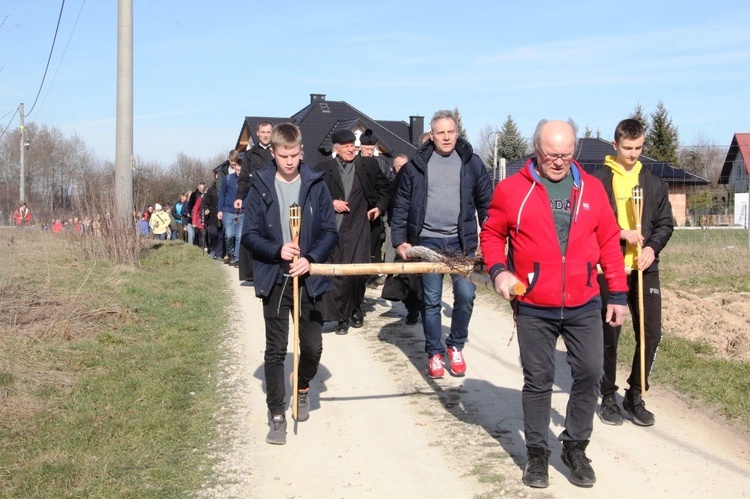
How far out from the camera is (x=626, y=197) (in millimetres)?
6188

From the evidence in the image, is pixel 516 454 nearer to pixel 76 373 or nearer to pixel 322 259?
pixel 322 259

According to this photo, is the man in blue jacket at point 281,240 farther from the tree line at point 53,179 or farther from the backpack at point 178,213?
the backpack at point 178,213

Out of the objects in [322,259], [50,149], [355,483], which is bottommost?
[355,483]

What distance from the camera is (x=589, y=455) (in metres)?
5.60

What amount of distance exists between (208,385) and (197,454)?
188cm

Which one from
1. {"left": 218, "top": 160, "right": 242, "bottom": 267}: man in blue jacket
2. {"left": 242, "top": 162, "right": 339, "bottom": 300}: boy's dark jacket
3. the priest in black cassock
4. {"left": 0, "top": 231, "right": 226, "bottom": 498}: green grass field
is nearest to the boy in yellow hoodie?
{"left": 242, "top": 162, "right": 339, "bottom": 300}: boy's dark jacket

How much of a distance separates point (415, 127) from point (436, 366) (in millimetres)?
55083

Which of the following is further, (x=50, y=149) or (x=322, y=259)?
(x=50, y=149)

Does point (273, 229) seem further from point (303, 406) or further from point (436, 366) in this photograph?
point (436, 366)

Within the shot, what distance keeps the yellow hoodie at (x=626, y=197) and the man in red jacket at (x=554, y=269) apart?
0.99m

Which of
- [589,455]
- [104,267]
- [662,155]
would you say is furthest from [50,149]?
[662,155]

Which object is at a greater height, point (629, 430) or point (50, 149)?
point (50, 149)

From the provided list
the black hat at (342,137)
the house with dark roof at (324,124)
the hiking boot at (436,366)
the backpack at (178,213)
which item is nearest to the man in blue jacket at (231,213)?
the black hat at (342,137)

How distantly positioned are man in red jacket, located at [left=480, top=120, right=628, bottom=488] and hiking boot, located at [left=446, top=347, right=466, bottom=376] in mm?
2590
